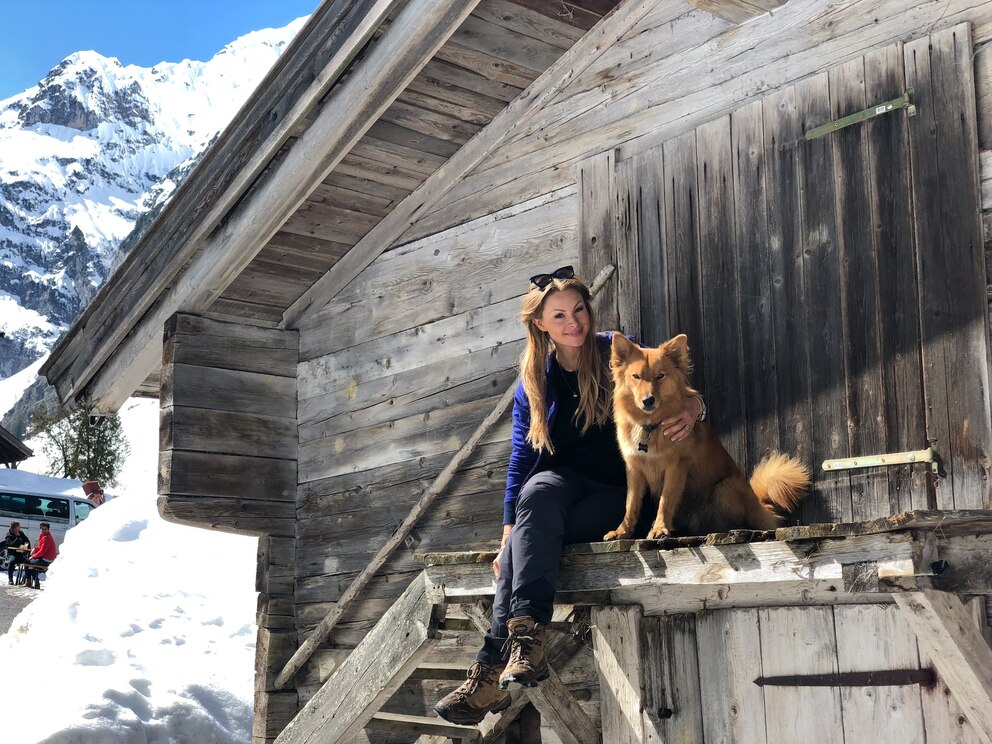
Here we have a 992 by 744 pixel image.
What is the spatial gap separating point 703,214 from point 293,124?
2.19 meters

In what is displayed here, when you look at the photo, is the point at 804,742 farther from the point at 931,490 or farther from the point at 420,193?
the point at 420,193

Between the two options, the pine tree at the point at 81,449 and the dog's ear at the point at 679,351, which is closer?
the dog's ear at the point at 679,351

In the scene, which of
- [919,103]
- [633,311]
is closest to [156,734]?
[633,311]

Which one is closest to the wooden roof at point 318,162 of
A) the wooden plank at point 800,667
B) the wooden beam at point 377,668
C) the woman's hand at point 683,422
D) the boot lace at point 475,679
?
the woman's hand at point 683,422

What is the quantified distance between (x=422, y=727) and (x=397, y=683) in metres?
0.65

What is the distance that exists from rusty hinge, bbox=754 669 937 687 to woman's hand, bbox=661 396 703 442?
3.47 feet

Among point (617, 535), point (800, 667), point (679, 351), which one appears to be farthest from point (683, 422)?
point (800, 667)

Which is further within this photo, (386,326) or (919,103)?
(386,326)

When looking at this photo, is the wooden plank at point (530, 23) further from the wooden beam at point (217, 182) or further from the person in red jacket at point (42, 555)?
the person in red jacket at point (42, 555)

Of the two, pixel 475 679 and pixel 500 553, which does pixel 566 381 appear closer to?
pixel 500 553

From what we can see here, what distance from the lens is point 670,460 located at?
155 inches

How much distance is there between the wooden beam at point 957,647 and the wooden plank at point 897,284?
2.20 ft

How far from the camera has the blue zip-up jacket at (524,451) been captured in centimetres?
436

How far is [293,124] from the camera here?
5.57m
